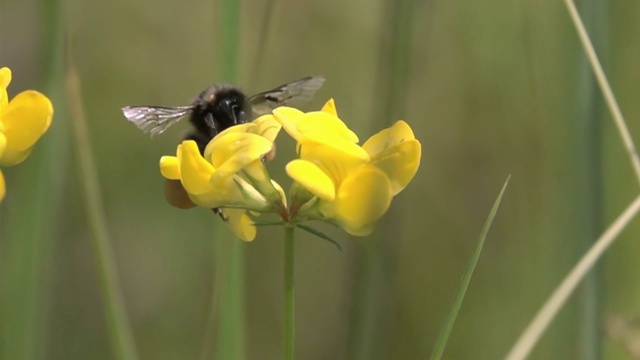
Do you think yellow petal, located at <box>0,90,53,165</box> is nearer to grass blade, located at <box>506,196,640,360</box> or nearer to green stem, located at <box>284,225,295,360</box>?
green stem, located at <box>284,225,295,360</box>

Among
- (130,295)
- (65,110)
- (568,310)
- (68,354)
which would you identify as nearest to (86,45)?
(130,295)

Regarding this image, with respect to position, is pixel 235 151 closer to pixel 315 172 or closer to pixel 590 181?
pixel 315 172

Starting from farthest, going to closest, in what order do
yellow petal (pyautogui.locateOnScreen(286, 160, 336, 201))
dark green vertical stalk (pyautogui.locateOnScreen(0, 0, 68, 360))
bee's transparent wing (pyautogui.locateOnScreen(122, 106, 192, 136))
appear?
dark green vertical stalk (pyautogui.locateOnScreen(0, 0, 68, 360)), bee's transparent wing (pyautogui.locateOnScreen(122, 106, 192, 136)), yellow petal (pyautogui.locateOnScreen(286, 160, 336, 201))

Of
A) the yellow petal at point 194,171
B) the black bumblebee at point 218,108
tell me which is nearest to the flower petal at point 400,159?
the yellow petal at point 194,171

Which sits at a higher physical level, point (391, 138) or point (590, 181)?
point (391, 138)

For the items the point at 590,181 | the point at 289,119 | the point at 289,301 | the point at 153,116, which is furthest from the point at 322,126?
the point at 590,181

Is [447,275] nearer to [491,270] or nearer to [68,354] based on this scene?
[491,270]

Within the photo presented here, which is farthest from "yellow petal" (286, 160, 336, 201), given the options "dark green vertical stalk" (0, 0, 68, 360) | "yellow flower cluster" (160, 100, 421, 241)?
"dark green vertical stalk" (0, 0, 68, 360)
